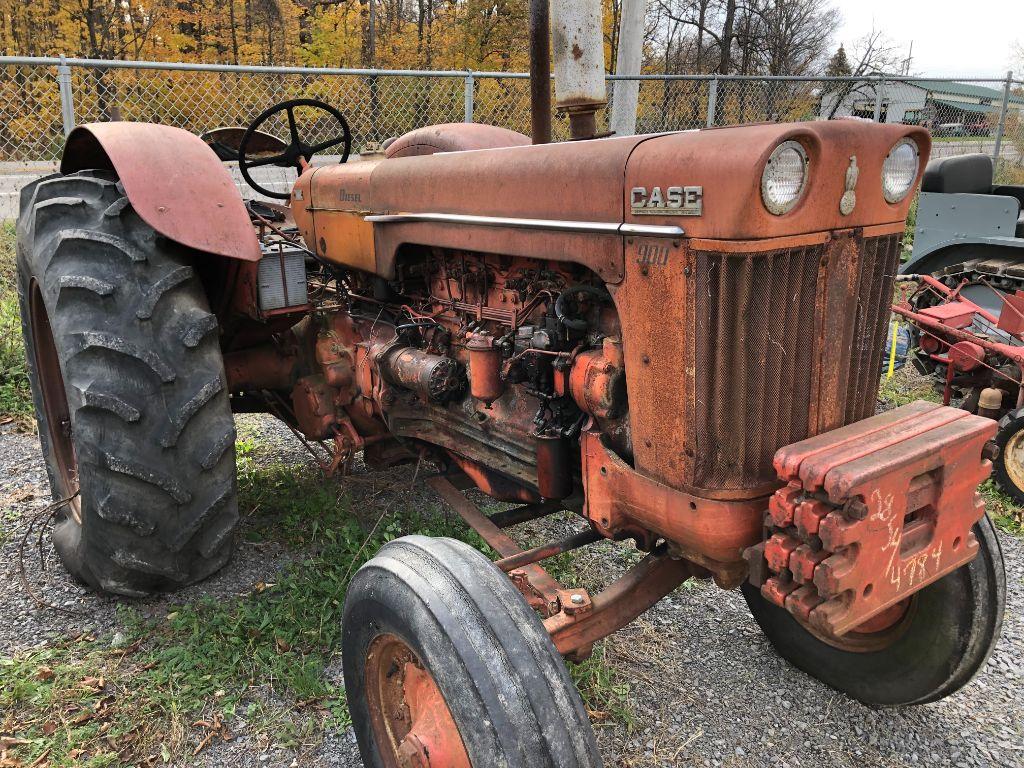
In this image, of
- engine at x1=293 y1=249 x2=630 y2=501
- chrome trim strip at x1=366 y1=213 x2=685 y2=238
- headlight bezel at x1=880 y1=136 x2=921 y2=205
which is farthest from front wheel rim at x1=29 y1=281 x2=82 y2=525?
headlight bezel at x1=880 y1=136 x2=921 y2=205

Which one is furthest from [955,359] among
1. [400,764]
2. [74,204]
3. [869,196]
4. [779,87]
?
[779,87]

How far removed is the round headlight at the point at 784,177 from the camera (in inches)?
64.0

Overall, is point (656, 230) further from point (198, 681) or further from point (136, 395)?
point (198, 681)

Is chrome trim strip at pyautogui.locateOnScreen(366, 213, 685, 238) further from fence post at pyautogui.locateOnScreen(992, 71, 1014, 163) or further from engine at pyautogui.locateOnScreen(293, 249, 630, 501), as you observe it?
fence post at pyautogui.locateOnScreen(992, 71, 1014, 163)

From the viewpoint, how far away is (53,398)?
3.41 metres

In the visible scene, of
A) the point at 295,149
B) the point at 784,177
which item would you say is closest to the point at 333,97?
the point at 295,149

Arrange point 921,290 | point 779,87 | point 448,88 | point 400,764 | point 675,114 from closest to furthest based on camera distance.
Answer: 1. point 400,764
2. point 921,290
3. point 448,88
4. point 675,114
5. point 779,87

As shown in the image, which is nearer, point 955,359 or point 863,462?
point 863,462

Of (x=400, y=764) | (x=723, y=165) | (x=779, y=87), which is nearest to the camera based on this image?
(x=723, y=165)

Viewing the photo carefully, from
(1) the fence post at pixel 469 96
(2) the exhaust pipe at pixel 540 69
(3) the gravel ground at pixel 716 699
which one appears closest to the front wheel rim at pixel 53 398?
(3) the gravel ground at pixel 716 699

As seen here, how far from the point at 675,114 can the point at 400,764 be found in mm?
8460

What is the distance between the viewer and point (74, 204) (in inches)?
111

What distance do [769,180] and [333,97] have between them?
23.6 ft

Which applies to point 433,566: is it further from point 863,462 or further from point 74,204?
point 74,204
